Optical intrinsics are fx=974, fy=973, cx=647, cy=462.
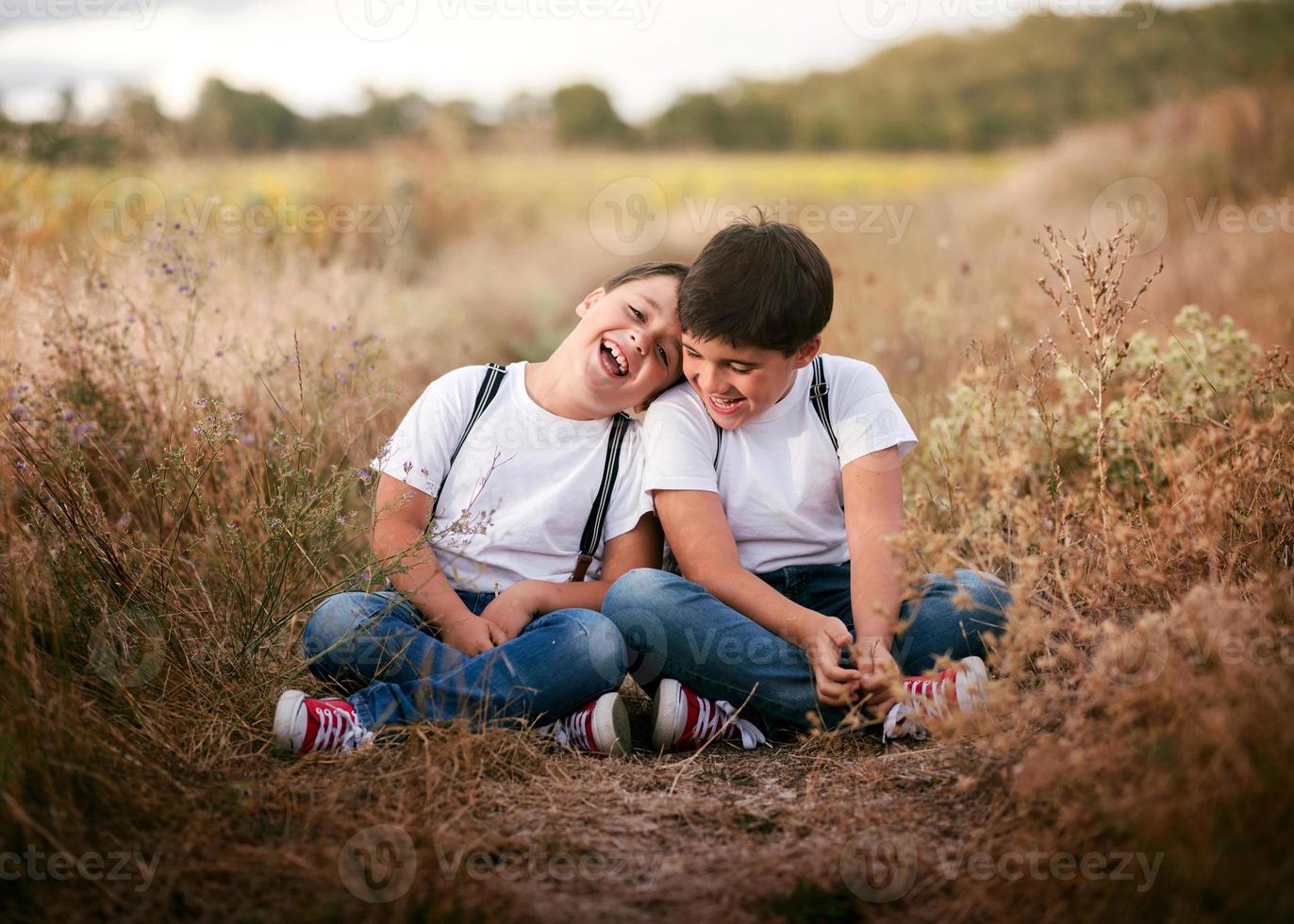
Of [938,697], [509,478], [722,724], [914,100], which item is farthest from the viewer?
[914,100]

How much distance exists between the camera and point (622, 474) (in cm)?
280

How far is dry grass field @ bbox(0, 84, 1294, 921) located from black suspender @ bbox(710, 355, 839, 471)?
324 mm

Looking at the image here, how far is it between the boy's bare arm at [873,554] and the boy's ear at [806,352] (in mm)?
314

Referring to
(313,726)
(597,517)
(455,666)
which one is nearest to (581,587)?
(597,517)

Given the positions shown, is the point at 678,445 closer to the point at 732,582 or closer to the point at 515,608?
the point at 732,582

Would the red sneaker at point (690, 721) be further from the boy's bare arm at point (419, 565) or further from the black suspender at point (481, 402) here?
the black suspender at point (481, 402)

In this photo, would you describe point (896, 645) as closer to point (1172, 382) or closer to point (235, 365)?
point (1172, 382)

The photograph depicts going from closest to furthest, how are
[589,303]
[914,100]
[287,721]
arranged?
[287,721] → [589,303] → [914,100]

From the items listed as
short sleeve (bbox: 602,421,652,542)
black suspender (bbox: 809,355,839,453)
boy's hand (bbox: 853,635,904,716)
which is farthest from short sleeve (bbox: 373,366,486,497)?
boy's hand (bbox: 853,635,904,716)

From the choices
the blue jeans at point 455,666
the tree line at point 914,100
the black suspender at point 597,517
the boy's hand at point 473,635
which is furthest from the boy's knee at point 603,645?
the tree line at point 914,100

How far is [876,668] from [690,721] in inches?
19.2

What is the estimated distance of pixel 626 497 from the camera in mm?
2785

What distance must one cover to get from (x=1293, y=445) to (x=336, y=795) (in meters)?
2.69

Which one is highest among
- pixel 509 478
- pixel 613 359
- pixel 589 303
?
pixel 589 303
